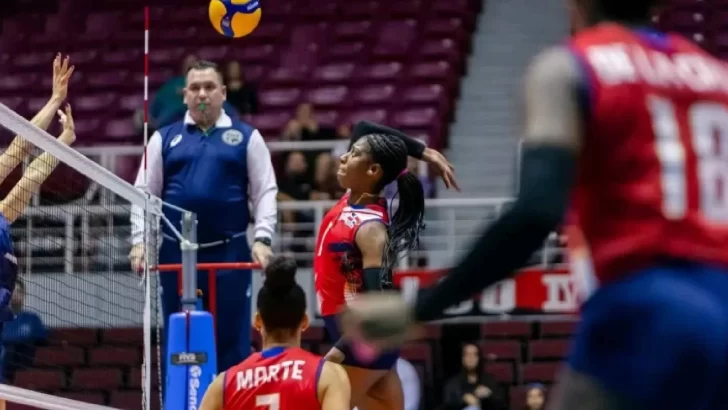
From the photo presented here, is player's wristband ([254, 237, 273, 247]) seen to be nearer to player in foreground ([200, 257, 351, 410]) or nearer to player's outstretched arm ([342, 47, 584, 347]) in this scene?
player in foreground ([200, 257, 351, 410])

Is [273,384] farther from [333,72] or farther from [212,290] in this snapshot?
[333,72]

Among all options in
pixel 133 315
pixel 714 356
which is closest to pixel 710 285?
pixel 714 356

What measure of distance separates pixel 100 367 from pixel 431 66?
5.08 metres

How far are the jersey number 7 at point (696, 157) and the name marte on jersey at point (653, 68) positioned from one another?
0.14 ft

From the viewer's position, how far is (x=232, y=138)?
24.6 feet

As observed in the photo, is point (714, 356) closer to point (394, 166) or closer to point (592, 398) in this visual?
point (592, 398)

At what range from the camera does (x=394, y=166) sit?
6223 mm

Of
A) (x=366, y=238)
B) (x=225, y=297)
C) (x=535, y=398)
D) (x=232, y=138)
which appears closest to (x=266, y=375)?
(x=366, y=238)

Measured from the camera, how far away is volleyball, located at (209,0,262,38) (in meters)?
7.99

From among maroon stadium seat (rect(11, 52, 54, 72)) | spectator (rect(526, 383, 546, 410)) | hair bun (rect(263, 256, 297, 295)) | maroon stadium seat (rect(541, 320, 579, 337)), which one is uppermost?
maroon stadium seat (rect(11, 52, 54, 72))

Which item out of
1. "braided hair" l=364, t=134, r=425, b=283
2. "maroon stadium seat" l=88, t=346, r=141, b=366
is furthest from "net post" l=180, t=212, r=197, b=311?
"maroon stadium seat" l=88, t=346, r=141, b=366

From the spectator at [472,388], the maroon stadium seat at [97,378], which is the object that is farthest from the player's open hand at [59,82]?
the spectator at [472,388]

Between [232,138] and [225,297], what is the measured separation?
821 mm

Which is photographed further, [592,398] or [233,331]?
[233,331]
